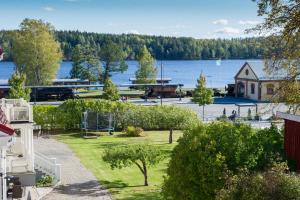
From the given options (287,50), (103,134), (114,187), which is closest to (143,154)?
(114,187)

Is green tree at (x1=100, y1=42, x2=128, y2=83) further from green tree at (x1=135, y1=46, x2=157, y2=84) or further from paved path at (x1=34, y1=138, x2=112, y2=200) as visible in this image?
paved path at (x1=34, y1=138, x2=112, y2=200)

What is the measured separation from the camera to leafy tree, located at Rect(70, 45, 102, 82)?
10506 cm

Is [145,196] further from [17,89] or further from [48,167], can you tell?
[17,89]

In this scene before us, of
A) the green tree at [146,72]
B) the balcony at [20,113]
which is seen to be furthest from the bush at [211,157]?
the green tree at [146,72]

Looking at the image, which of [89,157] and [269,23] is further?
[89,157]

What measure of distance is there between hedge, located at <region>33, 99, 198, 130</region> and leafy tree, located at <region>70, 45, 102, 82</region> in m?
60.4

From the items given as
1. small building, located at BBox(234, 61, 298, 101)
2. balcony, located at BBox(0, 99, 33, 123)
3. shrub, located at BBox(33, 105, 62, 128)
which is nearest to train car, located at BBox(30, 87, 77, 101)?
small building, located at BBox(234, 61, 298, 101)

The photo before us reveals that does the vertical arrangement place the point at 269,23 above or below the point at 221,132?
above

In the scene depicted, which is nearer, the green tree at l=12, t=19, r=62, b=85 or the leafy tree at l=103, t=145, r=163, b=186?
the leafy tree at l=103, t=145, r=163, b=186

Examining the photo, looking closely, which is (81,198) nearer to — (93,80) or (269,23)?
(269,23)

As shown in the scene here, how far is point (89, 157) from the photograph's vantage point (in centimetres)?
3278

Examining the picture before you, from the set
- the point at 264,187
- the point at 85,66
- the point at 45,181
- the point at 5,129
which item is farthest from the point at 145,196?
the point at 85,66

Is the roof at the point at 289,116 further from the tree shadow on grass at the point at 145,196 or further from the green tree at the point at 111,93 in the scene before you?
the green tree at the point at 111,93

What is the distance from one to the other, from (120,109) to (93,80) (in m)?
61.2
